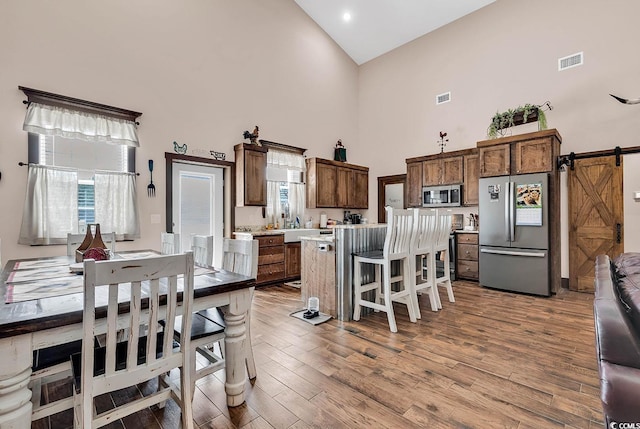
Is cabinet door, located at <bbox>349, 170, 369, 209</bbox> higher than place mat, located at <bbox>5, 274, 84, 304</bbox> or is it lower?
higher

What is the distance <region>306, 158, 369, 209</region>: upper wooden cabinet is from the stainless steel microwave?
1.58 meters

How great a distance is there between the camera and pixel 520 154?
14.8 feet

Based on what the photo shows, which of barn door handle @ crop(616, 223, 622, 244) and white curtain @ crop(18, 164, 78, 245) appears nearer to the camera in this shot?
white curtain @ crop(18, 164, 78, 245)

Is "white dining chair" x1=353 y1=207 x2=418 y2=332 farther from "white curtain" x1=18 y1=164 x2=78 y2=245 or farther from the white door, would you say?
"white curtain" x1=18 y1=164 x2=78 y2=245

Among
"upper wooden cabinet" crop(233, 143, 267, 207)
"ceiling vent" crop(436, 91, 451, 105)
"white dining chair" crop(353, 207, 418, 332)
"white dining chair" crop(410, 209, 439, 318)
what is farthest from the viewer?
"ceiling vent" crop(436, 91, 451, 105)

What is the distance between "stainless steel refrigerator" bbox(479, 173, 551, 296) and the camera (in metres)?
4.27

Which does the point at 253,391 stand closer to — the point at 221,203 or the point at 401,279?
the point at 401,279

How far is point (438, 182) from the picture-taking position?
227 inches

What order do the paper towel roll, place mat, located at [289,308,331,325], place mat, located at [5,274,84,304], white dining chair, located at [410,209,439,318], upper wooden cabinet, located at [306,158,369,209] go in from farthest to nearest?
1. the paper towel roll
2. upper wooden cabinet, located at [306,158,369,209]
3. white dining chair, located at [410,209,439,318]
4. place mat, located at [289,308,331,325]
5. place mat, located at [5,274,84,304]

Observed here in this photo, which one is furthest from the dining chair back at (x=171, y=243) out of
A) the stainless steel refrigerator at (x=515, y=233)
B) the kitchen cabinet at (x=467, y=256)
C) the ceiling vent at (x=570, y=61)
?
the ceiling vent at (x=570, y=61)

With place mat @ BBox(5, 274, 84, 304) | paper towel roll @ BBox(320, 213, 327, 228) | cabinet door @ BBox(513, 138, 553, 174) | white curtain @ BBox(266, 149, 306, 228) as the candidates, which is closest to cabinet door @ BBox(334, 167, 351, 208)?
paper towel roll @ BBox(320, 213, 327, 228)

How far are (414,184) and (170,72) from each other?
15.4 ft

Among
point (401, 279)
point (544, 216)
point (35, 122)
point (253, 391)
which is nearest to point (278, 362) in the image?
point (253, 391)

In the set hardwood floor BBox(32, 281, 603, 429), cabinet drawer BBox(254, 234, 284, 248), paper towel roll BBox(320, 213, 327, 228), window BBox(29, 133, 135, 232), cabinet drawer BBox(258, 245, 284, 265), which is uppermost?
window BBox(29, 133, 135, 232)
